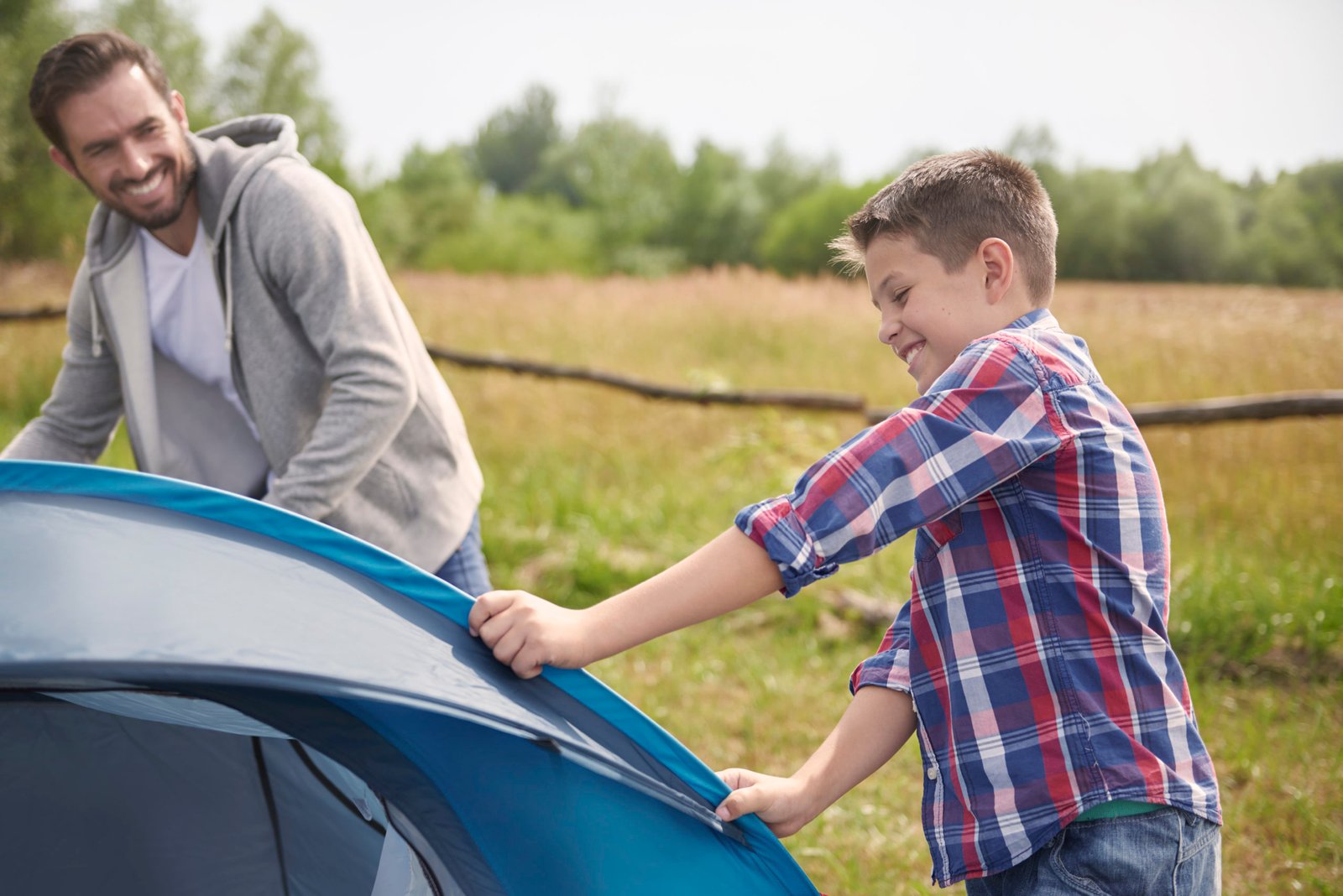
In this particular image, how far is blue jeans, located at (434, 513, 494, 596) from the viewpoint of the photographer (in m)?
2.27

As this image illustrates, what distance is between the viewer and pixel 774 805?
4.38 feet

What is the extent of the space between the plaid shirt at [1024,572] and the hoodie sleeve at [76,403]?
195 cm

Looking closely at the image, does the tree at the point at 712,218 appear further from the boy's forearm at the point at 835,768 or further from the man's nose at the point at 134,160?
the boy's forearm at the point at 835,768

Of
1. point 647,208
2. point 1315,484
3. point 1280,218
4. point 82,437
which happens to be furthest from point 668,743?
point 647,208

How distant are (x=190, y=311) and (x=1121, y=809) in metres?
2.05

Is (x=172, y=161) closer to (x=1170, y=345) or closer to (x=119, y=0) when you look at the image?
(x=1170, y=345)

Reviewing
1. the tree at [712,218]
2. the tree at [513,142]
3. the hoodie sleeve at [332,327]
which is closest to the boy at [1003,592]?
the hoodie sleeve at [332,327]

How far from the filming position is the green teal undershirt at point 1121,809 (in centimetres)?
110

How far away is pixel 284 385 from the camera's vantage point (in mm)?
2074

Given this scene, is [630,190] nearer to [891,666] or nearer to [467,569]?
[467,569]

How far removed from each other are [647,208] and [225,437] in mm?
33597

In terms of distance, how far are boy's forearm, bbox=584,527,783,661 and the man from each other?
39.4 inches

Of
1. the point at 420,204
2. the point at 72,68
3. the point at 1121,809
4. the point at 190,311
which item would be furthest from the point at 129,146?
the point at 420,204

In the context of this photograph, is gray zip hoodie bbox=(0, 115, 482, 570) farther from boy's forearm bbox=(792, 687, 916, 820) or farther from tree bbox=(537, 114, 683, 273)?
tree bbox=(537, 114, 683, 273)
